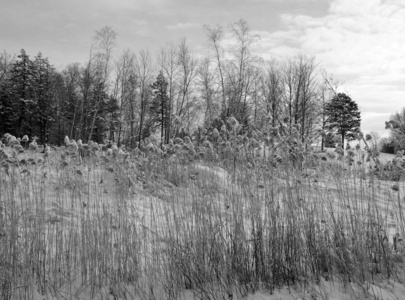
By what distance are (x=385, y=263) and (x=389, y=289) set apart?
1.03ft

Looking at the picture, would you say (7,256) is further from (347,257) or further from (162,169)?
(162,169)

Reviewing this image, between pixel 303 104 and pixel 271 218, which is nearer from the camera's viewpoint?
pixel 271 218

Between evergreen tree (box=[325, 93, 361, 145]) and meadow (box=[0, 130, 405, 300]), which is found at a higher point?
evergreen tree (box=[325, 93, 361, 145])

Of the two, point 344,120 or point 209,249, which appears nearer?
point 209,249

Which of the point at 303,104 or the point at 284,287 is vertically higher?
the point at 303,104

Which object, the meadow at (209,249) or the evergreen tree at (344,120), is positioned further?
the evergreen tree at (344,120)

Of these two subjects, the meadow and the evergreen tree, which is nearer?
the meadow

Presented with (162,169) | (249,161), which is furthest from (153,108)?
(249,161)

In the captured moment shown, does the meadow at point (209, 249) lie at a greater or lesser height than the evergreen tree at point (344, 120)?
lesser

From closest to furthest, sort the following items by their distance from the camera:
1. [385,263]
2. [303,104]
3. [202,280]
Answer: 1. [202,280]
2. [385,263]
3. [303,104]

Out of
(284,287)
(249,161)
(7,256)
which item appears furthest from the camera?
(249,161)

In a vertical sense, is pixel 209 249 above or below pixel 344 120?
below

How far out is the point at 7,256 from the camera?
8.29 ft

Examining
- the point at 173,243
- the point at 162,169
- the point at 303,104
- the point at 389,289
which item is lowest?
the point at 389,289
